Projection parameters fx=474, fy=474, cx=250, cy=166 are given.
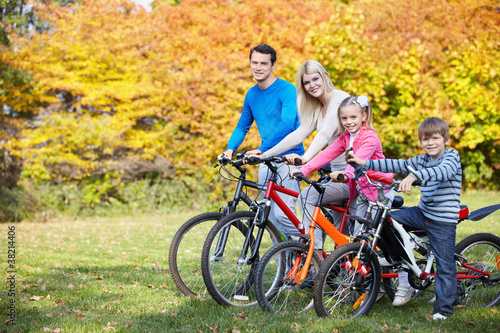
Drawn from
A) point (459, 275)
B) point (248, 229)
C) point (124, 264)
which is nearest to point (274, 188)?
point (248, 229)

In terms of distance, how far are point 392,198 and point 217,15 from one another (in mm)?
10855

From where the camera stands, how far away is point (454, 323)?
3328 mm

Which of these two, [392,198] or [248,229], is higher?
[392,198]

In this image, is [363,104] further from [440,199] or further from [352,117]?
[440,199]

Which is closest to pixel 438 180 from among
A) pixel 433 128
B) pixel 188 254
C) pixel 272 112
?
pixel 433 128

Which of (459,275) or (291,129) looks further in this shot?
(291,129)

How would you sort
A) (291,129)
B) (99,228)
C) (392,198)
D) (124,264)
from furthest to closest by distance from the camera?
(99,228) < (124,264) < (291,129) < (392,198)

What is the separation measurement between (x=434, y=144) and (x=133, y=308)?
268 cm

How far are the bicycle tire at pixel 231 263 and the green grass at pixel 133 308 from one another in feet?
0.52

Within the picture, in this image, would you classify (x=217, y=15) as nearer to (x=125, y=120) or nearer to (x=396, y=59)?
(x=125, y=120)

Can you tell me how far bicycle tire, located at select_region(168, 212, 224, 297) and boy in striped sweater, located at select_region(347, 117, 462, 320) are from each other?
144cm

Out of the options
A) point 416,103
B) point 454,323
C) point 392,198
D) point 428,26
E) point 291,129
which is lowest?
point 454,323

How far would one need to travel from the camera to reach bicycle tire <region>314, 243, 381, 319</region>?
3.27 m

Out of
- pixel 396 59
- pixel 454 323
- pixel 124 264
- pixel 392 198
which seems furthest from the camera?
pixel 396 59
